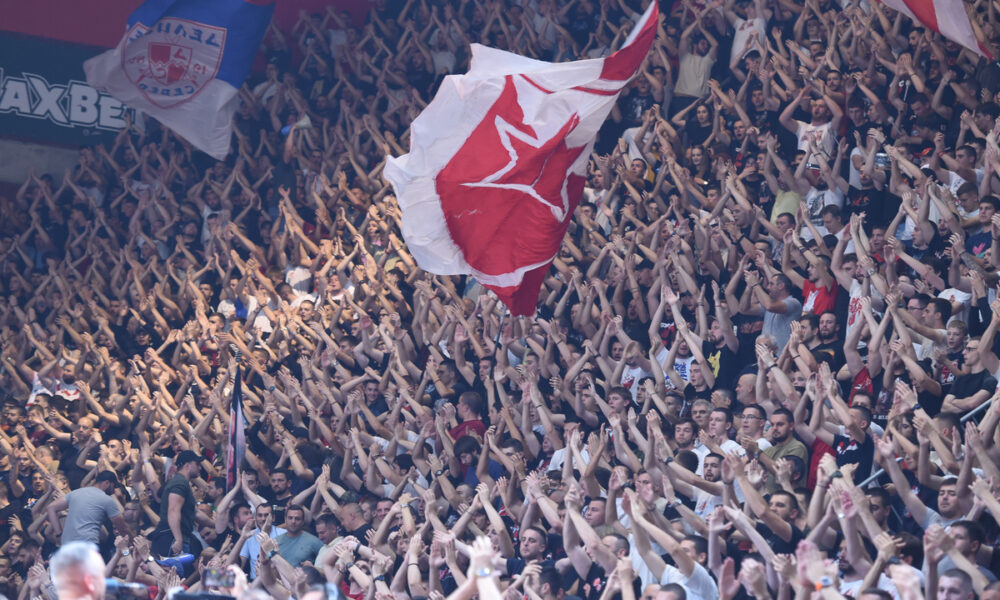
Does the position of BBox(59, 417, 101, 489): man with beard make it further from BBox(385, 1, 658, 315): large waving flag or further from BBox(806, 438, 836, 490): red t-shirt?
BBox(806, 438, 836, 490): red t-shirt

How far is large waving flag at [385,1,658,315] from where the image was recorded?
9797mm

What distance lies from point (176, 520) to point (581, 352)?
3417 millimetres

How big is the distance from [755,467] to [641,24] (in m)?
3.37

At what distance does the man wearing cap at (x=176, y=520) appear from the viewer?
1070cm

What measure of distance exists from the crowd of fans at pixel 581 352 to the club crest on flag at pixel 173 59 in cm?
109

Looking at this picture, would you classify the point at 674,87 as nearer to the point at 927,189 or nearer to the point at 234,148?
the point at 927,189

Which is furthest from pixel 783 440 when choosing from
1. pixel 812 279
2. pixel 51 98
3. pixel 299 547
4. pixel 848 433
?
pixel 51 98

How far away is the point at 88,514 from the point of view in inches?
419

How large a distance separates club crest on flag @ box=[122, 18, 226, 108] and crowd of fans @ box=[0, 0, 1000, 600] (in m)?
1.09

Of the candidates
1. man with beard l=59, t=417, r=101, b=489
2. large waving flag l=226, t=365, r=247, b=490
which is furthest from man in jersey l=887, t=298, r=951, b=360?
man with beard l=59, t=417, r=101, b=489

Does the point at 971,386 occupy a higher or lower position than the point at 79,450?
higher

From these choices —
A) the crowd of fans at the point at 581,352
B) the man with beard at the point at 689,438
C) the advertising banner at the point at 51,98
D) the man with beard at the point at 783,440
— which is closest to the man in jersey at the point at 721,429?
the crowd of fans at the point at 581,352

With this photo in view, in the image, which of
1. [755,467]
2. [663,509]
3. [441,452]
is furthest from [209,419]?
[755,467]

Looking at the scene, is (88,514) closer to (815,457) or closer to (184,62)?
(815,457)
